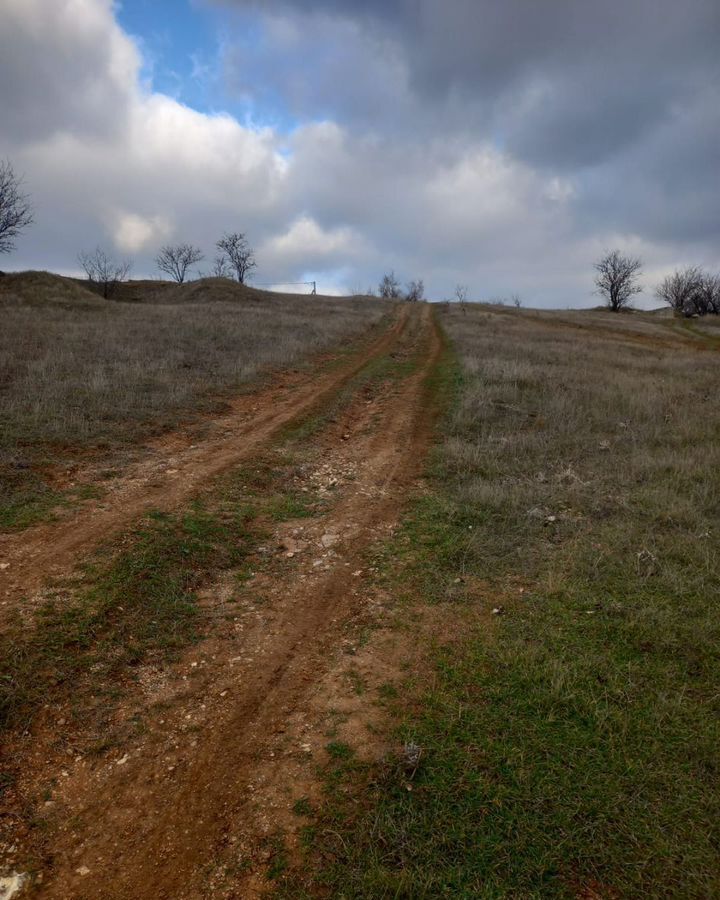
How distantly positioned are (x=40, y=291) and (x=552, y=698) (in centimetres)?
4142

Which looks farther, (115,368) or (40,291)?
(40,291)

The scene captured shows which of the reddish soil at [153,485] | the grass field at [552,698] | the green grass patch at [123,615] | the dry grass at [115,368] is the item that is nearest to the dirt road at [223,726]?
the reddish soil at [153,485]

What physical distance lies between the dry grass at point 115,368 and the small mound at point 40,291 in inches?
39.4

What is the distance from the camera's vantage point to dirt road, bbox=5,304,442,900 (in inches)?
117

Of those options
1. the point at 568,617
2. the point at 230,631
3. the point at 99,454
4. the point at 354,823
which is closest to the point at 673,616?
the point at 568,617

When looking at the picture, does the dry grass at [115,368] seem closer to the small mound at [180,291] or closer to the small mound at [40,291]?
the small mound at [40,291]

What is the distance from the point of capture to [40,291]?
118 ft

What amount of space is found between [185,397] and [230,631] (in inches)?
338

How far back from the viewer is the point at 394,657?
15.1 feet

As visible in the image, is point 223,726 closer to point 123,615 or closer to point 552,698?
point 123,615

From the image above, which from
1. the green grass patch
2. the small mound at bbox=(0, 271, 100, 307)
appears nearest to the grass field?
the green grass patch

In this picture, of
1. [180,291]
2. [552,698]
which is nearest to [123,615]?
[552,698]

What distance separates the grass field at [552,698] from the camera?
296 cm

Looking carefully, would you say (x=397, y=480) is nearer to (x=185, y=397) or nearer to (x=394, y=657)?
(x=394, y=657)
